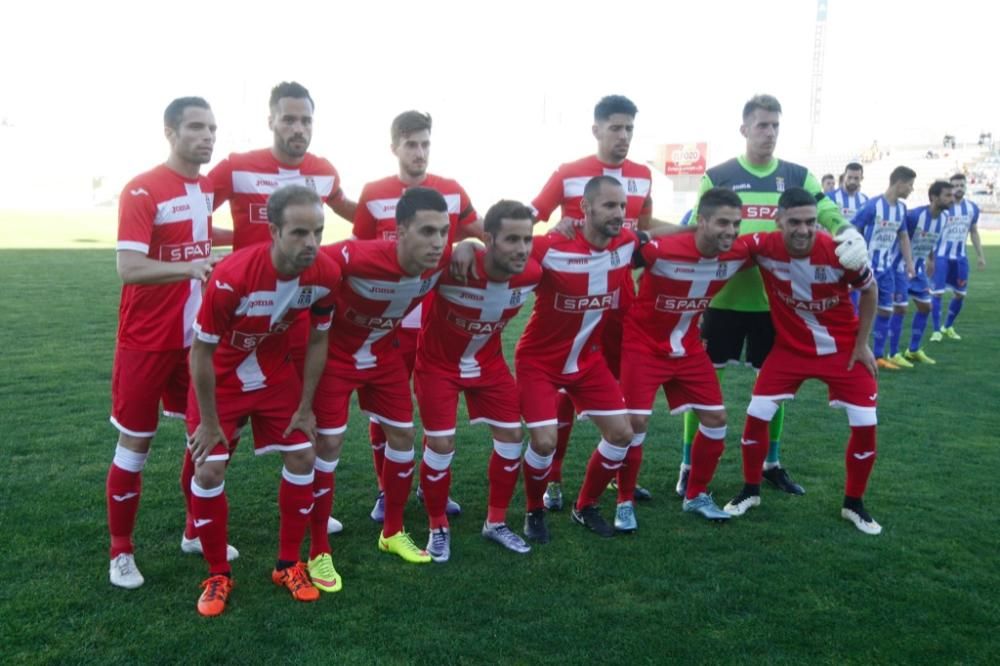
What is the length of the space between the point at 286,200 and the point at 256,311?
50 cm

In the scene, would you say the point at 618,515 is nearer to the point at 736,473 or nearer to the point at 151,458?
the point at 736,473

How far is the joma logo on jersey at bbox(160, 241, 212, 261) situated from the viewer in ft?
11.8

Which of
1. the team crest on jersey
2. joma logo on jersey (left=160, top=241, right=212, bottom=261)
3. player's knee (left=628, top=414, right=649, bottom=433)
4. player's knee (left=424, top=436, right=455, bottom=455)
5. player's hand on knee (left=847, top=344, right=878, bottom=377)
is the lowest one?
player's knee (left=424, top=436, right=455, bottom=455)

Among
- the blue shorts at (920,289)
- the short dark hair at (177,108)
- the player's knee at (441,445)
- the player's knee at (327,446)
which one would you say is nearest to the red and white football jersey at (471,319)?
the player's knee at (441,445)

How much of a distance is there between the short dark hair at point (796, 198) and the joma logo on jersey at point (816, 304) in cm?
56

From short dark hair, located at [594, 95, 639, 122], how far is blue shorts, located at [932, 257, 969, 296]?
8.15 m

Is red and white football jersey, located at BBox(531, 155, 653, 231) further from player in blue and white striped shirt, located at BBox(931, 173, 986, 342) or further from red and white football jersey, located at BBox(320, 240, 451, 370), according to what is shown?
player in blue and white striped shirt, located at BBox(931, 173, 986, 342)

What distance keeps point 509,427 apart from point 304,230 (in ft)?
5.06

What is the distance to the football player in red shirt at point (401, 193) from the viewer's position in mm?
4309

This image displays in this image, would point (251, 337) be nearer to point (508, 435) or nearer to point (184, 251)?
point (184, 251)

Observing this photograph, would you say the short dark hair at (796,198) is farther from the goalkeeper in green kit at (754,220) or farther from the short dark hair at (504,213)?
the short dark hair at (504,213)

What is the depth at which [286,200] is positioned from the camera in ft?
10.6

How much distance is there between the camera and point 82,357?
8.30m

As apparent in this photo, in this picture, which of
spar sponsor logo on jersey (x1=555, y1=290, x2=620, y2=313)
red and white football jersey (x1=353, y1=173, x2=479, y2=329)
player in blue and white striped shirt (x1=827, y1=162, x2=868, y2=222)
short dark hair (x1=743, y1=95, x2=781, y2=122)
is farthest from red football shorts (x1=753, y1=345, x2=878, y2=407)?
player in blue and white striped shirt (x1=827, y1=162, x2=868, y2=222)
